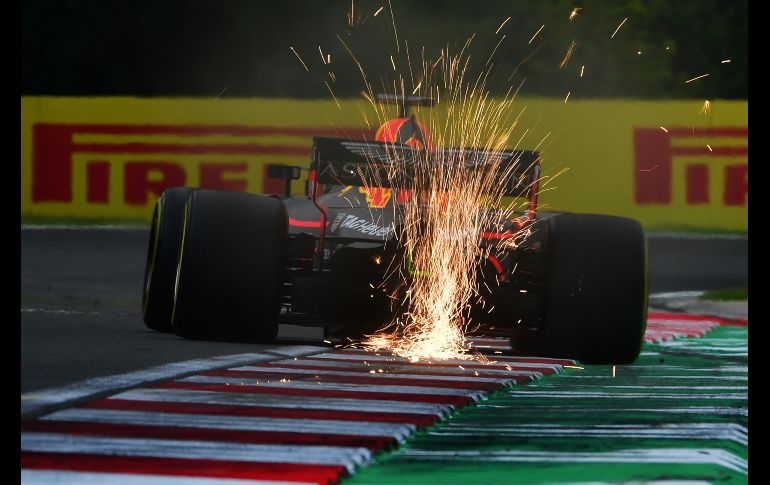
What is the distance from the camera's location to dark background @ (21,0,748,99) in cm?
2777

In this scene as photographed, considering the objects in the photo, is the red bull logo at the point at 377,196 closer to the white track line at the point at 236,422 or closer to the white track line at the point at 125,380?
the white track line at the point at 125,380

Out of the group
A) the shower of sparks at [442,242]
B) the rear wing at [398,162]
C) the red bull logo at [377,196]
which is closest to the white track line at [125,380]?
the shower of sparks at [442,242]

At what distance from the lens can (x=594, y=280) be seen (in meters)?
8.99

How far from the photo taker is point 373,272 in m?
9.24

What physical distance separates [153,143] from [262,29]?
24.1ft

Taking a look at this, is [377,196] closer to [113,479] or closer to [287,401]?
[287,401]

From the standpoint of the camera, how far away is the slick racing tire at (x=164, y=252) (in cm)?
976

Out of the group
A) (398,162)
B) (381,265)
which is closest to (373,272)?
(381,265)

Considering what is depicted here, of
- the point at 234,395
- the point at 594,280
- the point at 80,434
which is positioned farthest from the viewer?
the point at 594,280

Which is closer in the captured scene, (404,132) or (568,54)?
(404,132)

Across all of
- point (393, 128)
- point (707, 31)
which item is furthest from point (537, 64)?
point (393, 128)

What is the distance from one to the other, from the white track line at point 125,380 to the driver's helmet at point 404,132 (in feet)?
4.68

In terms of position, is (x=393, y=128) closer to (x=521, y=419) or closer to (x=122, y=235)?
(x=521, y=419)

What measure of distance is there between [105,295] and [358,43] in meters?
13.6
